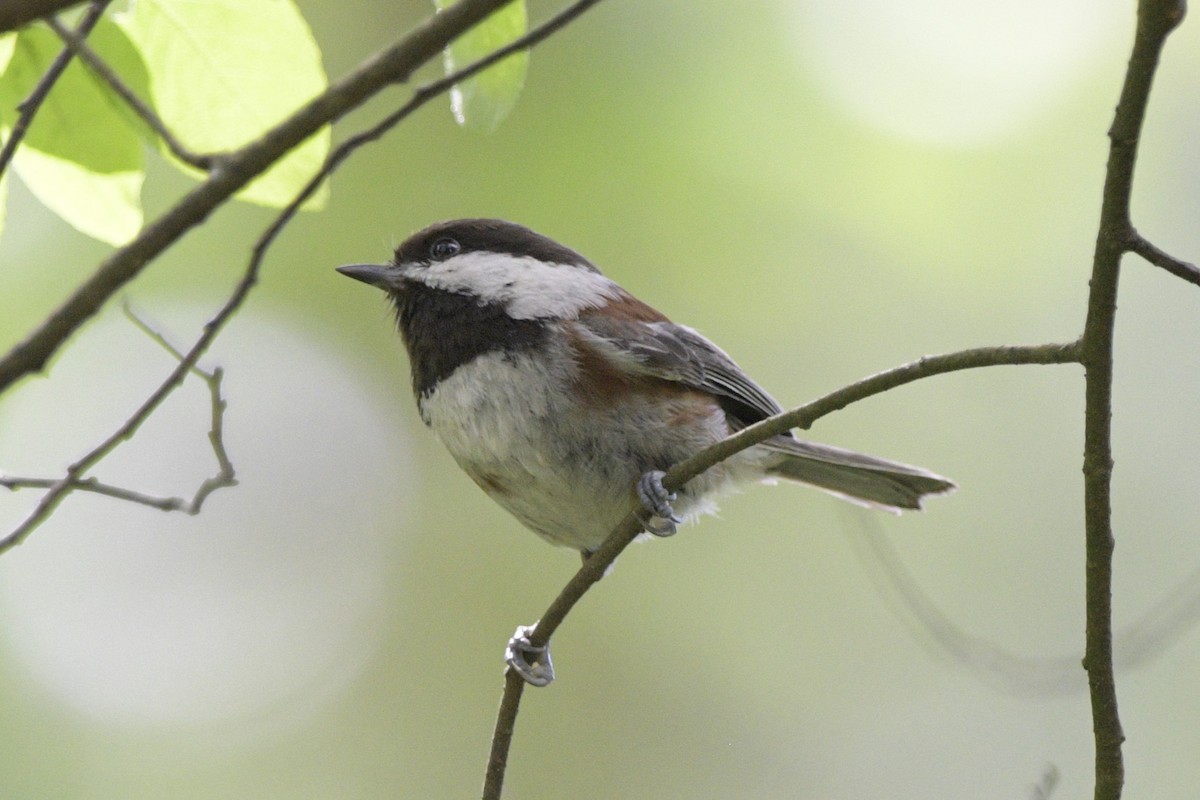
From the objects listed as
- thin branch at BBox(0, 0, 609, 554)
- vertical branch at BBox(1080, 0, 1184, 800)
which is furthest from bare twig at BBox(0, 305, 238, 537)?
vertical branch at BBox(1080, 0, 1184, 800)

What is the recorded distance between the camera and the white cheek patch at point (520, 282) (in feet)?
10.4

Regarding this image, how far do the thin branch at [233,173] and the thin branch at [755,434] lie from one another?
82 centimetres

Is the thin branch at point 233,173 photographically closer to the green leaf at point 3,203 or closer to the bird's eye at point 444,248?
the green leaf at point 3,203

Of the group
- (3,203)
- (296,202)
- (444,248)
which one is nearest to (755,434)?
(296,202)

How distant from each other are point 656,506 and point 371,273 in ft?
3.67

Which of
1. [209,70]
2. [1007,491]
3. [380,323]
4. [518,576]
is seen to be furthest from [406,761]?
[209,70]

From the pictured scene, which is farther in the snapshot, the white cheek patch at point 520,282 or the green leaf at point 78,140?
the white cheek patch at point 520,282

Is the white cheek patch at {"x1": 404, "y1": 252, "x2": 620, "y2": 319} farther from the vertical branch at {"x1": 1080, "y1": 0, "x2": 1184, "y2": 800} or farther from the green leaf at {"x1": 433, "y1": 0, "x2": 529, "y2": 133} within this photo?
the vertical branch at {"x1": 1080, "y1": 0, "x2": 1184, "y2": 800}

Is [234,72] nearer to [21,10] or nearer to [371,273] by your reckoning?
[21,10]

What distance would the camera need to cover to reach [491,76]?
1.67 meters

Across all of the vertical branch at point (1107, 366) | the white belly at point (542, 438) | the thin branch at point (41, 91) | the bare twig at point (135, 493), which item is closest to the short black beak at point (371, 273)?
the white belly at point (542, 438)

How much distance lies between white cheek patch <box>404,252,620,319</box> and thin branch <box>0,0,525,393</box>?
5.82 feet

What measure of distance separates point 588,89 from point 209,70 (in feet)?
17.9

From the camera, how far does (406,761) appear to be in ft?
24.0
